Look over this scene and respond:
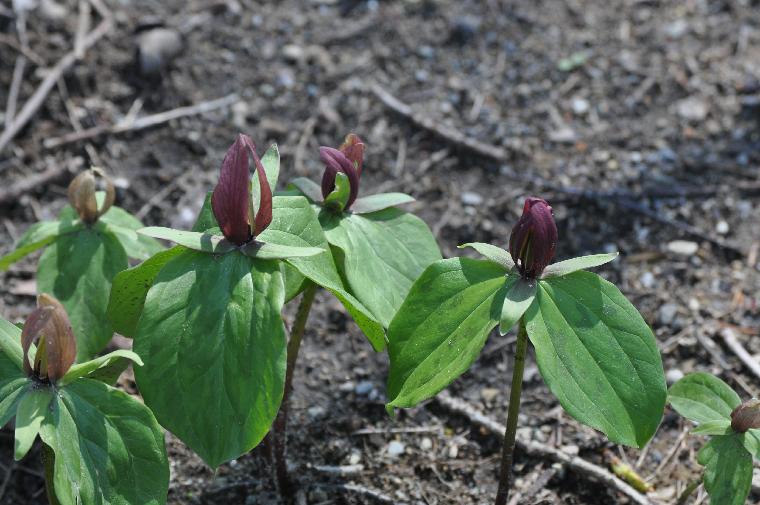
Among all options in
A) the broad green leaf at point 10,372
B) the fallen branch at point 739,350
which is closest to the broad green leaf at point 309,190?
the broad green leaf at point 10,372

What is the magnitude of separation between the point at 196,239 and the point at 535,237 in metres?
0.72

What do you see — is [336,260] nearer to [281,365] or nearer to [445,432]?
[281,365]

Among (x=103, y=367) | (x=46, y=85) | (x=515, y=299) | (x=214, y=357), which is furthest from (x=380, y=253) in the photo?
(x=46, y=85)

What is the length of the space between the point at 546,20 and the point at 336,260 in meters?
2.75

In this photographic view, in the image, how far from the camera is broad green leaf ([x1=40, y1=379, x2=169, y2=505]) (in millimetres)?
1706

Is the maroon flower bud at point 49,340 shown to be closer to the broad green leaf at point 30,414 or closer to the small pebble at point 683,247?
the broad green leaf at point 30,414

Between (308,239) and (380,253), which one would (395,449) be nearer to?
(380,253)

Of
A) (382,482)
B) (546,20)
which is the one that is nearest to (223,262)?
(382,482)

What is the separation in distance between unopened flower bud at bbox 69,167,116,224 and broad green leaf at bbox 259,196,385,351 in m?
0.57

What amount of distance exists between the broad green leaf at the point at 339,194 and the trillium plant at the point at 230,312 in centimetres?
11

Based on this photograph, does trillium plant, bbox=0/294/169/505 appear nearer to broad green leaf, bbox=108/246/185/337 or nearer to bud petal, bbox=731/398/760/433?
broad green leaf, bbox=108/246/185/337

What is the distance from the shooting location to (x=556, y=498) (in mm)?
2430

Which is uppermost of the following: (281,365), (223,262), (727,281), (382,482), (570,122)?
(223,262)

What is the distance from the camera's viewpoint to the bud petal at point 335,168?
2.00m
